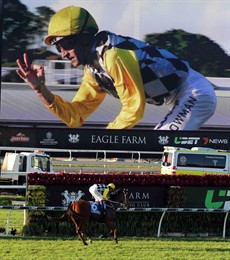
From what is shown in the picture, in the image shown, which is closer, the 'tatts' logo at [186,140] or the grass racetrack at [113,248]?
the grass racetrack at [113,248]

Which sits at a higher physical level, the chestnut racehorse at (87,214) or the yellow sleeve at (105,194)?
the yellow sleeve at (105,194)

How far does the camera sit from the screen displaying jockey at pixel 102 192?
14.1m

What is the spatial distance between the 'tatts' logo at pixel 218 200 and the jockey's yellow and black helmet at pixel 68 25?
Answer: 496 inches

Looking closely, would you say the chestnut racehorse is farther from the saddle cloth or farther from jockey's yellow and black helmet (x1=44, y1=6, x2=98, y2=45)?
jockey's yellow and black helmet (x1=44, y1=6, x2=98, y2=45)

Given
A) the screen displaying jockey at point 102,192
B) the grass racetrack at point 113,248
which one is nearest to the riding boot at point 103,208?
the screen displaying jockey at point 102,192

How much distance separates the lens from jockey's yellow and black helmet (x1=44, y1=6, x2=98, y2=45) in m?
27.4

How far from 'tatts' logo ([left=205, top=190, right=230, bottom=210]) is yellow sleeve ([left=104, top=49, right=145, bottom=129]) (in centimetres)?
1172

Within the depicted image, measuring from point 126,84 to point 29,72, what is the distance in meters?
3.29

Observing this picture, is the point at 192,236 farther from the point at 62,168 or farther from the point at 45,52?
the point at 45,52

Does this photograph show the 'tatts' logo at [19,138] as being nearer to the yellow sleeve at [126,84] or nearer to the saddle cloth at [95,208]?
the yellow sleeve at [126,84]

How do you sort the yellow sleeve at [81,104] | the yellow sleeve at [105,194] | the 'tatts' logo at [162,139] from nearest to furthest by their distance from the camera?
A: the yellow sleeve at [105,194] → the yellow sleeve at [81,104] → the 'tatts' logo at [162,139]

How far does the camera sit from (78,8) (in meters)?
28.0

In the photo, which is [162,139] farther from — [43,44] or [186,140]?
[43,44]

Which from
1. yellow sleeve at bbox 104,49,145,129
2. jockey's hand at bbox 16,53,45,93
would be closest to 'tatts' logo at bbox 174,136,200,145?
yellow sleeve at bbox 104,49,145,129
